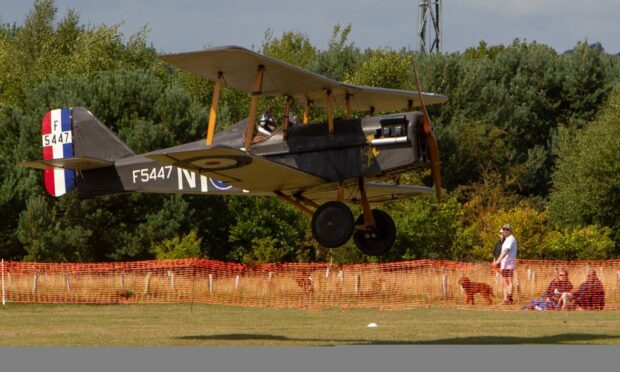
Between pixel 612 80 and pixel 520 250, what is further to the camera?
pixel 612 80

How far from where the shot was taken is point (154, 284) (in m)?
31.1

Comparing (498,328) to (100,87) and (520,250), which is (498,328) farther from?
(100,87)

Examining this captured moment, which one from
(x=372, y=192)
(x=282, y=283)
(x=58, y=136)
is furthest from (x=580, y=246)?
(x=58, y=136)

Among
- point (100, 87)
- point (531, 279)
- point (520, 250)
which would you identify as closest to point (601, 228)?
point (520, 250)

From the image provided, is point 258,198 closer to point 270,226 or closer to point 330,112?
point 270,226

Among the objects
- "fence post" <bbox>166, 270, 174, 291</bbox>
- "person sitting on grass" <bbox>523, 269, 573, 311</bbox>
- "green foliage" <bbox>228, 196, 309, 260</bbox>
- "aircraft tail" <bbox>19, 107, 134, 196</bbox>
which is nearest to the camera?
"aircraft tail" <bbox>19, 107, 134, 196</bbox>

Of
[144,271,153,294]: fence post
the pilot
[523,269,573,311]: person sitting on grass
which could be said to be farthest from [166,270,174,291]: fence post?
the pilot

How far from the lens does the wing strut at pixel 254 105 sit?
19.0 m

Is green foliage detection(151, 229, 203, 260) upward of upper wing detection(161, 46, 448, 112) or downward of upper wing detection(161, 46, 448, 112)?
downward

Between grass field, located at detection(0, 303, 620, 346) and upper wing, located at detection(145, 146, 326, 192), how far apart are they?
8.20 feet

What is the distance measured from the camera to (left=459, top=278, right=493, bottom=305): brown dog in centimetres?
2550

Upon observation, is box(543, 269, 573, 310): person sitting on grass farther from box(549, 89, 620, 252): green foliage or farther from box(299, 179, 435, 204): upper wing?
box(549, 89, 620, 252): green foliage

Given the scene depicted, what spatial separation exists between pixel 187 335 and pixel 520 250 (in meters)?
25.7

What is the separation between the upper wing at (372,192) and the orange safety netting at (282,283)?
467cm
